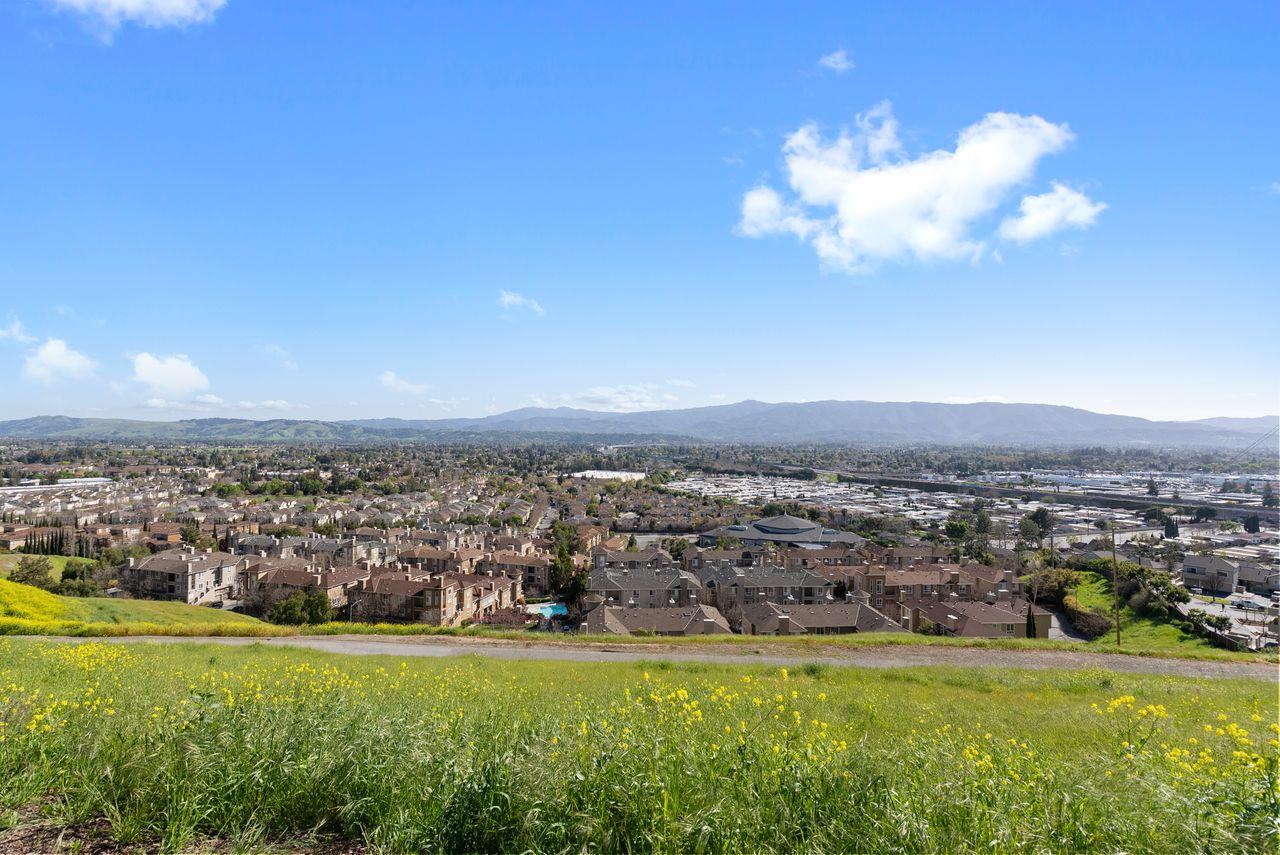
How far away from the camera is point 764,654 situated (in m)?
15.7

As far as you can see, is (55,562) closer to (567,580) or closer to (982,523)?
(567,580)

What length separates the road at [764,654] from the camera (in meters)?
14.5

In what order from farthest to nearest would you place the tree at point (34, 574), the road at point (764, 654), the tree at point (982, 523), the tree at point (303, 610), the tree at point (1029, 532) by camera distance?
A: the tree at point (982, 523) → the tree at point (1029, 532) → the tree at point (34, 574) → the tree at point (303, 610) → the road at point (764, 654)

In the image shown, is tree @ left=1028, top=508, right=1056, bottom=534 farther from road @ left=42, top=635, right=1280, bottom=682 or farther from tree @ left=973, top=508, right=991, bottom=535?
road @ left=42, top=635, right=1280, bottom=682

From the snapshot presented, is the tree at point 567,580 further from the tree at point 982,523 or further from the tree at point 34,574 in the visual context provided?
the tree at point 982,523

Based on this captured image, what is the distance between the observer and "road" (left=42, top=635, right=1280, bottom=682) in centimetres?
1448

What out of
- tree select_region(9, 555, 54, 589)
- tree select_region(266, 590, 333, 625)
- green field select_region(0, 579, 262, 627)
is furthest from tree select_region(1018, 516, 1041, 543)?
tree select_region(9, 555, 54, 589)

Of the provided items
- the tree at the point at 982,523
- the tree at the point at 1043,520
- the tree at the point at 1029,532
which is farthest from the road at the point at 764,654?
the tree at the point at 1043,520

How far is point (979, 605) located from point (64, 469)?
17217cm

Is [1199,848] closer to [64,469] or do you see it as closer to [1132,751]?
[1132,751]

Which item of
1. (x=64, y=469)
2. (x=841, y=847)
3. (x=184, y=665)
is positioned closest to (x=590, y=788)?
(x=841, y=847)

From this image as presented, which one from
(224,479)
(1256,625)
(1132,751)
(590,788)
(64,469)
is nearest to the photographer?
(590,788)

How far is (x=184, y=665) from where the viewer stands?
35.7 feet

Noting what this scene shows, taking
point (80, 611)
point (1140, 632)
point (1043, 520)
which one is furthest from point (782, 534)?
point (80, 611)
